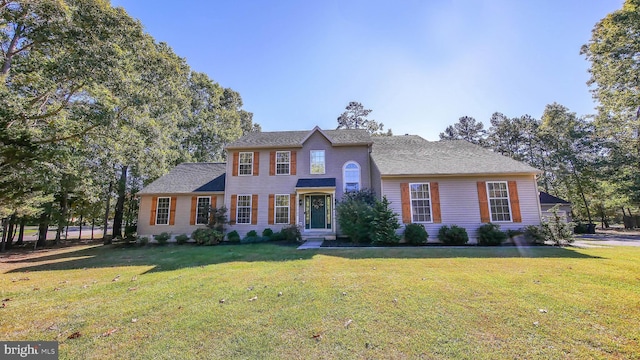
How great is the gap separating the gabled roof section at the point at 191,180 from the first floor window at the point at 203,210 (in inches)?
23.8

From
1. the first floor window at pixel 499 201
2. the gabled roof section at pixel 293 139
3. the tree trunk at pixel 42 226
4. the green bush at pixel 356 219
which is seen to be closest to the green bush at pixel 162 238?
the gabled roof section at pixel 293 139

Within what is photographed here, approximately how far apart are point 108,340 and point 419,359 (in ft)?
12.8

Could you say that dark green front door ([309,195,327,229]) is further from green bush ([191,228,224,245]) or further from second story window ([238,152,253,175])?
green bush ([191,228,224,245])

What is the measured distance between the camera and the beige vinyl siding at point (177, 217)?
15.2 meters

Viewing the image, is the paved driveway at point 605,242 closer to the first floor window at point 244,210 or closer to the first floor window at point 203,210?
the first floor window at point 244,210

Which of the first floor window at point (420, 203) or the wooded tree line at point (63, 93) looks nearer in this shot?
the wooded tree line at point (63, 93)

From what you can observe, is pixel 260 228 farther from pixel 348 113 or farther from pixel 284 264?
pixel 348 113

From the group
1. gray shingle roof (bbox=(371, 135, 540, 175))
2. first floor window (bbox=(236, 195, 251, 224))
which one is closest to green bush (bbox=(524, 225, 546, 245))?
gray shingle roof (bbox=(371, 135, 540, 175))

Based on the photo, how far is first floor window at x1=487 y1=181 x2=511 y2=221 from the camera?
12.3m

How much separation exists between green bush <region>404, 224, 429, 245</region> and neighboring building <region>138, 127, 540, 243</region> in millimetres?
1310

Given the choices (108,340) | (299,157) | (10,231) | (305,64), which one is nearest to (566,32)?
(305,64)

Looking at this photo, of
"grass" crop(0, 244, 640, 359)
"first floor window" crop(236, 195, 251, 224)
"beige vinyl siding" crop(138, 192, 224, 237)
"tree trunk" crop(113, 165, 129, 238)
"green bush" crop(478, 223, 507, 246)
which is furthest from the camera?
"tree trunk" crop(113, 165, 129, 238)

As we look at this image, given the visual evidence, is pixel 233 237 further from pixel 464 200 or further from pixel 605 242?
pixel 605 242

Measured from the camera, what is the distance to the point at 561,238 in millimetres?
11234
